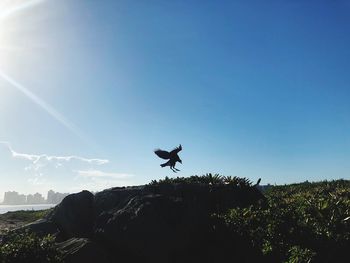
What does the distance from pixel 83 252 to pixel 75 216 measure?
528 centimetres

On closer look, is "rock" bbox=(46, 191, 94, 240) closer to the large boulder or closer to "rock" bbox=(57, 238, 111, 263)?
the large boulder

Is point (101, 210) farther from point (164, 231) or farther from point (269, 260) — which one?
point (269, 260)

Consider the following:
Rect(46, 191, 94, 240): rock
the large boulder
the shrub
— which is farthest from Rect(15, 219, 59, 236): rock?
the shrub

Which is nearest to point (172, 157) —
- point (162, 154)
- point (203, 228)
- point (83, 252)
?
point (162, 154)

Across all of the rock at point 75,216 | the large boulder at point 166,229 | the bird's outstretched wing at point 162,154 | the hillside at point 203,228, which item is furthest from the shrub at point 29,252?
the bird's outstretched wing at point 162,154

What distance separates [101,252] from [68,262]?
1.45m

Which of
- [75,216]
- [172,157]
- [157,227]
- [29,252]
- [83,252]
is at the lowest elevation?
[83,252]

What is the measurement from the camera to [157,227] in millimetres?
15977

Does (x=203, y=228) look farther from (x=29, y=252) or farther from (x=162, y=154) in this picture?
(x=29, y=252)

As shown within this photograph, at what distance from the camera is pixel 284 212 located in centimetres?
1620

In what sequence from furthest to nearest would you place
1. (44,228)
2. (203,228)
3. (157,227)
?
(44,228) → (203,228) → (157,227)

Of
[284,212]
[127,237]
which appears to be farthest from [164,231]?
[284,212]

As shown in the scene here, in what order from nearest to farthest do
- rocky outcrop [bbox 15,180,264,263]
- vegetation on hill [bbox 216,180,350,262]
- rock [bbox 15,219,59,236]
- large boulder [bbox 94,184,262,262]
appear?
vegetation on hill [bbox 216,180,350,262] < rocky outcrop [bbox 15,180,264,263] < large boulder [bbox 94,184,262,262] < rock [bbox 15,219,59,236]

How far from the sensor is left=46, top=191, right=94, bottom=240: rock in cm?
1958
